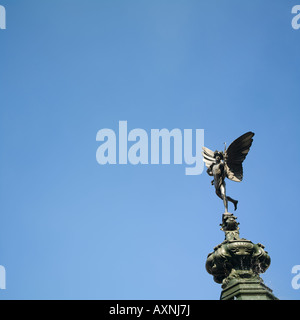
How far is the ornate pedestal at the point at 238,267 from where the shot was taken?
41.4ft

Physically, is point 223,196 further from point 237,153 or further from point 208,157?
point 208,157

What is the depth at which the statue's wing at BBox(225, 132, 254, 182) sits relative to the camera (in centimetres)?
1669

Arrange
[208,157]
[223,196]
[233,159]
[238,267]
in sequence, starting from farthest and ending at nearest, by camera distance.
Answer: [208,157] < [233,159] < [223,196] < [238,267]

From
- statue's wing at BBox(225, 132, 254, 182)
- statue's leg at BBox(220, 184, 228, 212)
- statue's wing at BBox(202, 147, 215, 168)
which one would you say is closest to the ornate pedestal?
statue's leg at BBox(220, 184, 228, 212)

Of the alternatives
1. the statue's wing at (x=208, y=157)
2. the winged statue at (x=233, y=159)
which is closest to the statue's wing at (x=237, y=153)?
the winged statue at (x=233, y=159)

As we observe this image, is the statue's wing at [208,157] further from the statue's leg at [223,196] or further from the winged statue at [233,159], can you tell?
the statue's leg at [223,196]

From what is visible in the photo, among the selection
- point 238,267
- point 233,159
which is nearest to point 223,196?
point 233,159

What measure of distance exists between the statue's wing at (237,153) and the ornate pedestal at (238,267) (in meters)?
3.13

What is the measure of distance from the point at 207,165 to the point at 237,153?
1.26 meters

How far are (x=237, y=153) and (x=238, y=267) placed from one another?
16.3 ft

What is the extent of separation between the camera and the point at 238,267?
13.4 m

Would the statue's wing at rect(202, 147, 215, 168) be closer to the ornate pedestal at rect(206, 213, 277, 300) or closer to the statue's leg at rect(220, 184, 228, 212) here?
the statue's leg at rect(220, 184, 228, 212)
